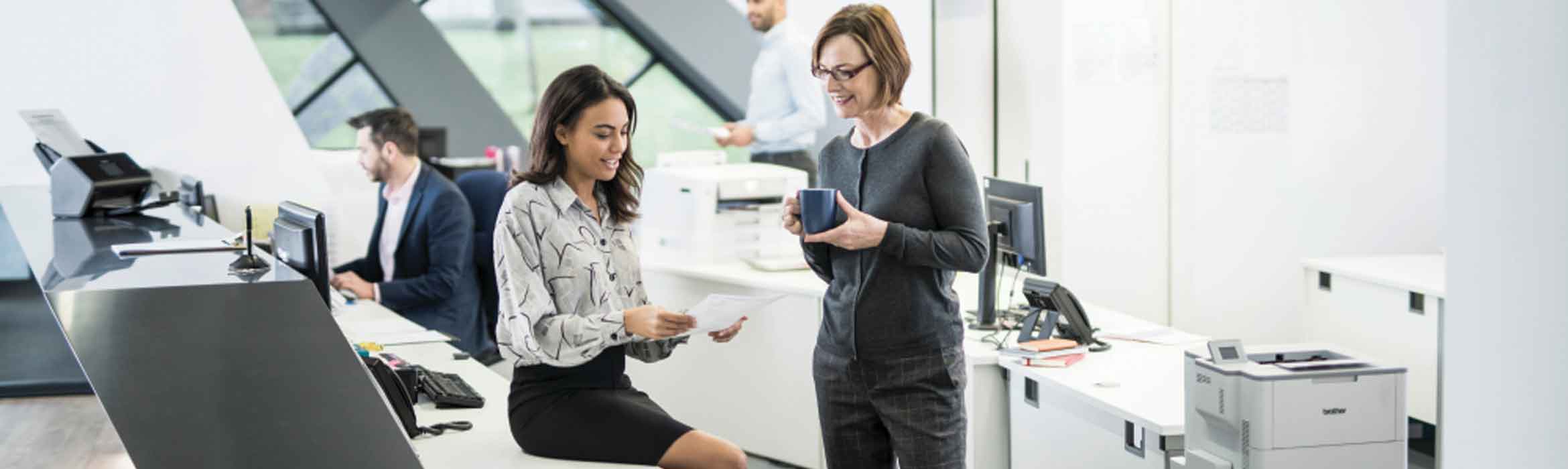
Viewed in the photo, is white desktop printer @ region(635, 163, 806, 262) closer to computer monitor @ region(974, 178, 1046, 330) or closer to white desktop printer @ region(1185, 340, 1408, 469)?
computer monitor @ region(974, 178, 1046, 330)

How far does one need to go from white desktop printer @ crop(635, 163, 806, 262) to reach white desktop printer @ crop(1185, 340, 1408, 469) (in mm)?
2334

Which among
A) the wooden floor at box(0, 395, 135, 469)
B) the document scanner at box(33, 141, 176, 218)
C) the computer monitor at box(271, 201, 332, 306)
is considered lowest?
the wooden floor at box(0, 395, 135, 469)

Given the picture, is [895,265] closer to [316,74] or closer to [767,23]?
[767,23]

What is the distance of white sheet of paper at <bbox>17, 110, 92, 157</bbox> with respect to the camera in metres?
5.03

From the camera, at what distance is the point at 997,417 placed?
356cm

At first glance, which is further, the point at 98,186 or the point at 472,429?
the point at 98,186

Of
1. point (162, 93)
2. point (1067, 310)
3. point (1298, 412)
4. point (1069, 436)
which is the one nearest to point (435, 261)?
point (162, 93)

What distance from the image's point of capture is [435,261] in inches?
189

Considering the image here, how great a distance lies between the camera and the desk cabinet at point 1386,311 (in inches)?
178

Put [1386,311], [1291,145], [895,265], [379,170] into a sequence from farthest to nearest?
[1291,145] < [379,170] < [1386,311] < [895,265]

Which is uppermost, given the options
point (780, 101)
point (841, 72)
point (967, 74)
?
point (967, 74)

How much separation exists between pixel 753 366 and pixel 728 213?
1.91 ft

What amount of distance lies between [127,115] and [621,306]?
4476 mm

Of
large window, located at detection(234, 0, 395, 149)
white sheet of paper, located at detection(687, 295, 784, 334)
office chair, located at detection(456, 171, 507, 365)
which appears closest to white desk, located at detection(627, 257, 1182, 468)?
office chair, located at detection(456, 171, 507, 365)
